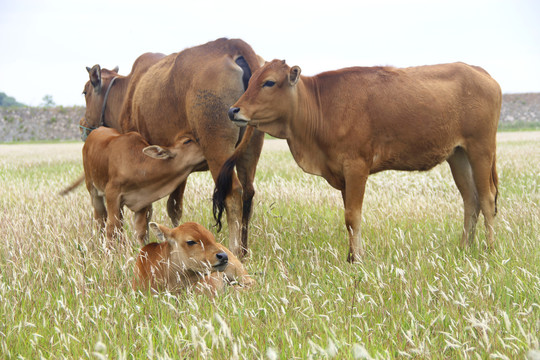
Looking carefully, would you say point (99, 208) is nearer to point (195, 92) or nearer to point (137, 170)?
point (137, 170)

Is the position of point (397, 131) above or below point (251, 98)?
below

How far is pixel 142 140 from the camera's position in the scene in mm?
6070

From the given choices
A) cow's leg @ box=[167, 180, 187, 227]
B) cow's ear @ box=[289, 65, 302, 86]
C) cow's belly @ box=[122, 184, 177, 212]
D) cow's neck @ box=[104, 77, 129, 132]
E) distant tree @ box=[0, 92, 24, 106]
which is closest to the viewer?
cow's ear @ box=[289, 65, 302, 86]

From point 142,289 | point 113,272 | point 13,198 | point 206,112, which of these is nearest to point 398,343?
point 142,289

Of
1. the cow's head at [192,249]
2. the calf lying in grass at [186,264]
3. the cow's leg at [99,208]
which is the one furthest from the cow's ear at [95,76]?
the cow's head at [192,249]

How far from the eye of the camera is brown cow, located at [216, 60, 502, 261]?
5105 mm

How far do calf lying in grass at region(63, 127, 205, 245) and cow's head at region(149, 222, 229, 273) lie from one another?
53.0 inches

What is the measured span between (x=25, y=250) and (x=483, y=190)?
14.9ft

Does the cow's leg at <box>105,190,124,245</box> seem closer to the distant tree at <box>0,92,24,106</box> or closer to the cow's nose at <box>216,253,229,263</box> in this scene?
the cow's nose at <box>216,253,229,263</box>

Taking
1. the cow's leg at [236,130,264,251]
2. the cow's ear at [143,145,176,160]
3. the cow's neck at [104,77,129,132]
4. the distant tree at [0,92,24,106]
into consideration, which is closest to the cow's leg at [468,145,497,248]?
the cow's leg at [236,130,264,251]

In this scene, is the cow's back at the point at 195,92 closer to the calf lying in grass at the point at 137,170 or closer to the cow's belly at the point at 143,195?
the calf lying in grass at the point at 137,170

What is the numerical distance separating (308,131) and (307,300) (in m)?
2.12

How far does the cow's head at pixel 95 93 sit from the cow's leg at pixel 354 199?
4541mm

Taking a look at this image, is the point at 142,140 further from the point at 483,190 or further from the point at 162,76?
the point at 483,190
